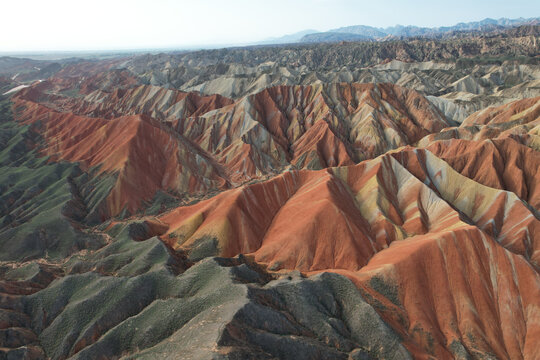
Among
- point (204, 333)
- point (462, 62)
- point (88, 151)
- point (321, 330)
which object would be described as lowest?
point (321, 330)

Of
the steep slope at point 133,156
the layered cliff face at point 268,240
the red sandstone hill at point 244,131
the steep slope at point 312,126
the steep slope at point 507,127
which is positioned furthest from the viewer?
the steep slope at point 312,126

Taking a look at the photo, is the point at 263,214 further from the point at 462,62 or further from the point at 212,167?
the point at 462,62

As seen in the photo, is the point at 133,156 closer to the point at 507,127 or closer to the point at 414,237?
the point at 414,237

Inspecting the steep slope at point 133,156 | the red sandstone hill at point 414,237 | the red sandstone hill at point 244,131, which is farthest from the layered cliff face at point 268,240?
the red sandstone hill at point 244,131

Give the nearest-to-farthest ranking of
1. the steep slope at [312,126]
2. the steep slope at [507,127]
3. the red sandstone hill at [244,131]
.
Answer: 1. the steep slope at [507,127]
2. the red sandstone hill at [244,131]
3. the steep slope at [312,126]

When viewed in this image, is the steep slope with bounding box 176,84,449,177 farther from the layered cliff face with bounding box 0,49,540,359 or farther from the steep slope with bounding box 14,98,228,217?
the steep slope with bounding box 14,98,228,217

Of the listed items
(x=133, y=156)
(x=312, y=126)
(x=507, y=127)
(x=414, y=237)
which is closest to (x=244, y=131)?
(x=312, y=126)

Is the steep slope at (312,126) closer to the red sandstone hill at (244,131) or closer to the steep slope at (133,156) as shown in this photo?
the red sandstone hill at (244,131)

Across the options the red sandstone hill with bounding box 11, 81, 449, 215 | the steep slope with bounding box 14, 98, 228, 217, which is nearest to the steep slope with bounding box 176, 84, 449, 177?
the red sandstone hill with bounding box 11, 81, 449, 215

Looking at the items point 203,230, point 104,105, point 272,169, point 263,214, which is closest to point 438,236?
point 263,214
